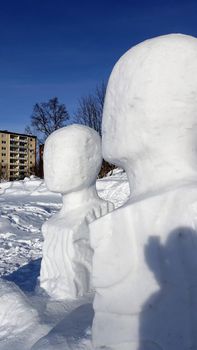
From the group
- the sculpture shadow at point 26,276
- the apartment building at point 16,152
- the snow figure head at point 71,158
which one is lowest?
the sculpture shadow at point 26,276

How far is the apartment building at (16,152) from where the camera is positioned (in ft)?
192

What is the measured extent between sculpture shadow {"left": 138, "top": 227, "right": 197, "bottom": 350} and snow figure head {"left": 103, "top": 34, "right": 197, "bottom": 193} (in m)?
0.38

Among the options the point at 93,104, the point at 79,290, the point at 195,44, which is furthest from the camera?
the point at 93,104

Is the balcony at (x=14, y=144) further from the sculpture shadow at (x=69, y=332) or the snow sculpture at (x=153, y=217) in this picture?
the snow sculpture at (x=153, y=217)

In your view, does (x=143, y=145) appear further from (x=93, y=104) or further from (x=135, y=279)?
(x=93, y=104)

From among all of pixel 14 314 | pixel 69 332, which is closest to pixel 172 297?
pixel 69 332

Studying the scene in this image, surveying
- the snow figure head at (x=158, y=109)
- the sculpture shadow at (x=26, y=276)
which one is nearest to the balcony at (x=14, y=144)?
the sculpture shadow at (x=26, y=276)

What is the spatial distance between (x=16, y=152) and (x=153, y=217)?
6023cm

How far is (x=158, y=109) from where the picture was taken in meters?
2.33

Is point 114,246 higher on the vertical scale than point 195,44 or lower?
lower

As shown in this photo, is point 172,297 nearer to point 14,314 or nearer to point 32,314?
point 32,314

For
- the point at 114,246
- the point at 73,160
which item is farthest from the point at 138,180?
the point at 73,160

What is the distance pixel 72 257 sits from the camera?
12.2 feet

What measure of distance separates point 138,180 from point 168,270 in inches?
23.2
